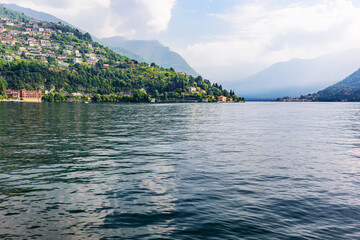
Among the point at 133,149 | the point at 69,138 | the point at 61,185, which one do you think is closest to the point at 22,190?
the point at 61,185

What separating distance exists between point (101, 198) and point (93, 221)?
8.88 feet

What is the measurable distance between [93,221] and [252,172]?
12.1 meters

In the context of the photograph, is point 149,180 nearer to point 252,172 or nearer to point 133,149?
point 252,172

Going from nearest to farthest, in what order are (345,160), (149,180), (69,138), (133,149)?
(149,180) < (345,160) < (133,149) < (69,138)

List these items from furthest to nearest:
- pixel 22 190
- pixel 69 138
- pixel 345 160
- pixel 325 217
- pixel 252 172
Answer: pixel 69 138, pixel 345 160, pixel 252 172, pixel 22 190, pixel 325 217

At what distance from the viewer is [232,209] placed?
12656mm

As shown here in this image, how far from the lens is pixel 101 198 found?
1391 centimetres

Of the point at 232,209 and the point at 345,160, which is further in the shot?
the point at 345,160

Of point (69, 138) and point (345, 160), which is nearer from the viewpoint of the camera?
point (345, 160)

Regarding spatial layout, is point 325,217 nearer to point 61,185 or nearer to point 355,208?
point 355,208

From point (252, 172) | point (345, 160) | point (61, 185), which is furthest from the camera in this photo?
point (345, 160)

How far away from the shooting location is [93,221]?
36.9 feet


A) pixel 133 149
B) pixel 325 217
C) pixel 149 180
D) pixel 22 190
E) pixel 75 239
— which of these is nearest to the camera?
pixel 75 239

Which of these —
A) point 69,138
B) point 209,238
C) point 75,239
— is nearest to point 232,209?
point 209,238
